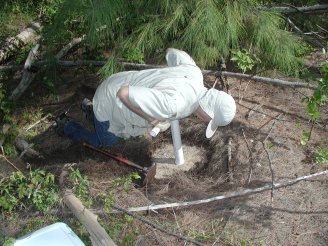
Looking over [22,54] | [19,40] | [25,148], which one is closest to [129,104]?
[25,148]

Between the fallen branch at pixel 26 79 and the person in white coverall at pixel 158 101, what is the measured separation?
150 cm

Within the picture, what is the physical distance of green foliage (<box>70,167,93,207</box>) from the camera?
3076 millimetres

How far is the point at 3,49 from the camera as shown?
5.54 meters

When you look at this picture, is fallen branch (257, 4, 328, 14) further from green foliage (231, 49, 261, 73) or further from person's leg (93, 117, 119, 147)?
person's leg (93, 117, 119, 147)

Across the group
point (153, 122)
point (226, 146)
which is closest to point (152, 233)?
point (153, 122)

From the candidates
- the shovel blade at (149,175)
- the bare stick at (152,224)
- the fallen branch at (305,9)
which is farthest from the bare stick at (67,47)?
the bare stick at (152,224)

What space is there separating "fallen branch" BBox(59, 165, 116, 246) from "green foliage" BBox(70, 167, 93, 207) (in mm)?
58

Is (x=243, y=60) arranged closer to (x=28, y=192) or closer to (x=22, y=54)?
(x=28, y=192)

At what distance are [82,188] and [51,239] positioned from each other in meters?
0.66

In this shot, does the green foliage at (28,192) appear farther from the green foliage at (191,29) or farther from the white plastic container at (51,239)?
the green foliage at (191,29)

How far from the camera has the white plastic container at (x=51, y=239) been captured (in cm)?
245

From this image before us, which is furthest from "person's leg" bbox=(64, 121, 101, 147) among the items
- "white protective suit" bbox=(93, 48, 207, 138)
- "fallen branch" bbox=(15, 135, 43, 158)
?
"fallen branch" bbox=(15, 135, 43, 158)

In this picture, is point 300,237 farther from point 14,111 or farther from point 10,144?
point 14,111

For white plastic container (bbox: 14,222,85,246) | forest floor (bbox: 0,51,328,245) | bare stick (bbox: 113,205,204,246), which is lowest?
forest floor (bbox: 0,51,328,245)
